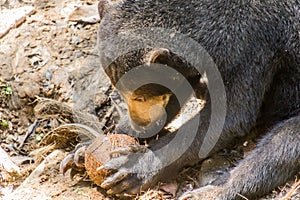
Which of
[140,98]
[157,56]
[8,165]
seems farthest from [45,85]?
[157,56]

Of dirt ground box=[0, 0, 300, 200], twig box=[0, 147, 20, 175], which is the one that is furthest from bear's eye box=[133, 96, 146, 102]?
twig box=[0, 147, 20, 175]

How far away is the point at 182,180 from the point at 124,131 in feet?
Result: 1.91

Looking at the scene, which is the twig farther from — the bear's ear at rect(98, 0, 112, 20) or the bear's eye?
the bear's ear at rect(98, 0, 112, 20)

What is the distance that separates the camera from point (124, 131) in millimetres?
4859

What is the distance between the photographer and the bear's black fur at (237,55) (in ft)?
14.4

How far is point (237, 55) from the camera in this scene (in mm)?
4441

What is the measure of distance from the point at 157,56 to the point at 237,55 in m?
0.56

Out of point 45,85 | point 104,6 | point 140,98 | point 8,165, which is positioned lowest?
point 8,165

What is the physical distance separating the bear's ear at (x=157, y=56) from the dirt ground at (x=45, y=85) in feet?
2.75

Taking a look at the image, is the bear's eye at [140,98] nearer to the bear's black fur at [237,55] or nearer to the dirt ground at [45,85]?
the bear's black fur at [237,55]

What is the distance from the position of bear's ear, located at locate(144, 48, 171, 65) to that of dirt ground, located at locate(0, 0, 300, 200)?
839mm

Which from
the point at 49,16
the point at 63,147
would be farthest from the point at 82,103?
the point at 49,16

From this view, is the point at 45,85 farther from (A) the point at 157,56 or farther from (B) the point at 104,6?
(A) the point at 157,56

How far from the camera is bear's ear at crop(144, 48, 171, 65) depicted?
4273 mm
